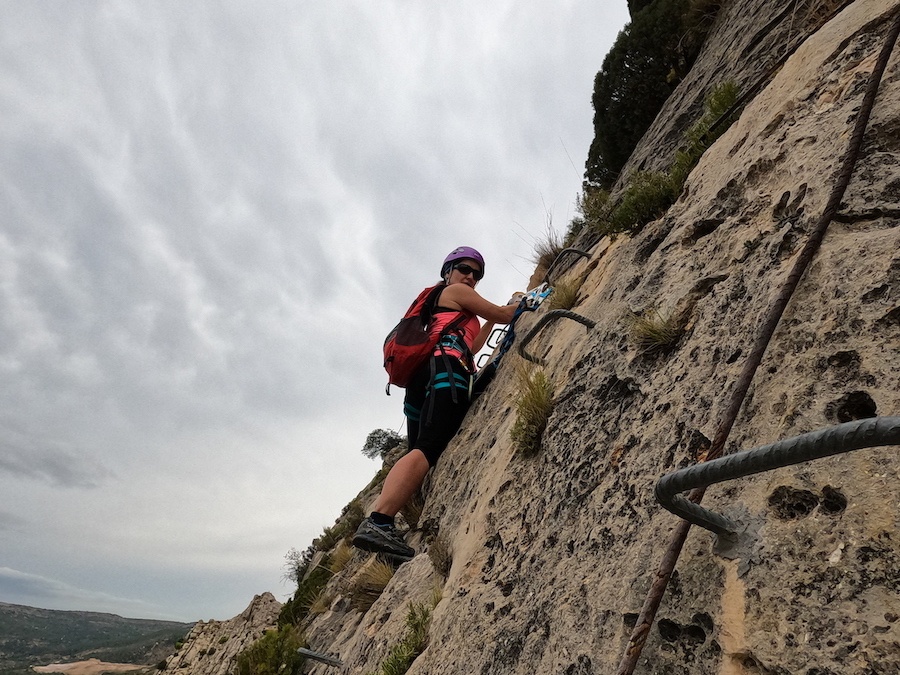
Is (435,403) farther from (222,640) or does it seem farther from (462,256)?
(222,640)

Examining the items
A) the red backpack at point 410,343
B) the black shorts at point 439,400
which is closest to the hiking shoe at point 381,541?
the black shorts at point 439,400

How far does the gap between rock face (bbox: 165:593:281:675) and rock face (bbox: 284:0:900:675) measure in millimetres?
8741

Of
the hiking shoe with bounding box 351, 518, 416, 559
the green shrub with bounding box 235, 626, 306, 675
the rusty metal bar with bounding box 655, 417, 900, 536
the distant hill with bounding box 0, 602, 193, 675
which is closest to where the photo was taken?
the rusty metal bar with bounding box 655, 417, 900, 536

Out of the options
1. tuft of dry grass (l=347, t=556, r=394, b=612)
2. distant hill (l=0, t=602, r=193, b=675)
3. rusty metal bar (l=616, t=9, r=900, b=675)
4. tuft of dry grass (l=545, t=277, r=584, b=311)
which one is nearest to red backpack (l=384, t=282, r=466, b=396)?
tuft of dry grass (l=545, t=277, r=584, b=311)

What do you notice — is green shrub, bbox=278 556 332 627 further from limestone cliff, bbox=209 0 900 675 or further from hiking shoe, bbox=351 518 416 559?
limestone cliff, bbox=209 0 900 675

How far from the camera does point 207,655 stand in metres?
13.5

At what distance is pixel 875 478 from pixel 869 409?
0.24 m

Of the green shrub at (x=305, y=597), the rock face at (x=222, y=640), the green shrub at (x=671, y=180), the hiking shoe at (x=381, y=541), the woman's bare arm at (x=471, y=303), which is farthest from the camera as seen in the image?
the rock face at (x=222, y=640)

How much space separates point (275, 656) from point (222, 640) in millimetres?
7959

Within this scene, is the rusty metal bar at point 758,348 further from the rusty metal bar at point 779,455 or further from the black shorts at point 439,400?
the black shorts at point 439,400

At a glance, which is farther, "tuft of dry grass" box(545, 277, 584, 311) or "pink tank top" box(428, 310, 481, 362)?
"pink tank top" box(428, 310, 481, 362)

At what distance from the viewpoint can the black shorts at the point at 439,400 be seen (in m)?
5.34

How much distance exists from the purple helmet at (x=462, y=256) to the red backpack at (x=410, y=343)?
832 millimetres

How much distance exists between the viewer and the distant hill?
4143 inches
